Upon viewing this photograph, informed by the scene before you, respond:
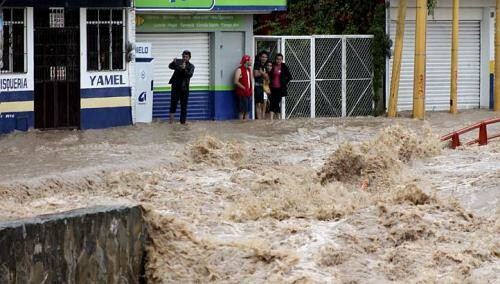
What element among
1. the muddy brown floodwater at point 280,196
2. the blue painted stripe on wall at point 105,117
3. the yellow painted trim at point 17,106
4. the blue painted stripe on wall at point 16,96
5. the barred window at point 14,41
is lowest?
the muddy brown floodwater at point 280,196

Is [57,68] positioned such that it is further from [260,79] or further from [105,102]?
[260,79]

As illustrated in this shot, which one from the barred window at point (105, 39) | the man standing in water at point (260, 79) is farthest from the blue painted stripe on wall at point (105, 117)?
the man standing in water at point (260, 79)

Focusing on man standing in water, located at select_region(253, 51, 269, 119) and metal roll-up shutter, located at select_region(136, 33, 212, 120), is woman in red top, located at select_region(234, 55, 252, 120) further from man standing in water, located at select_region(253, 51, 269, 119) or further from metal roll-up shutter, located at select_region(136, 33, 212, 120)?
metal roll-up shutter, located at select_region(136, 33, 212, 120)

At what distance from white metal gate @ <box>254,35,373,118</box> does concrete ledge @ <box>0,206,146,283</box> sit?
1547 cm

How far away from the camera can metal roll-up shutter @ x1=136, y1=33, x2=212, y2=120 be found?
24.7 metres

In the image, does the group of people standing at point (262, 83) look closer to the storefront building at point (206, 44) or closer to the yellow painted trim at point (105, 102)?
the storefront building at point (206, 44)

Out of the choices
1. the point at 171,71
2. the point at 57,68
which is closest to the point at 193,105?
the point at 171,71

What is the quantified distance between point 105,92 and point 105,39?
1.00 metres

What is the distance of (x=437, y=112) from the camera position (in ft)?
93.6

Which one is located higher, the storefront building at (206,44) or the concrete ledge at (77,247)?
the storefront building at (206,44)

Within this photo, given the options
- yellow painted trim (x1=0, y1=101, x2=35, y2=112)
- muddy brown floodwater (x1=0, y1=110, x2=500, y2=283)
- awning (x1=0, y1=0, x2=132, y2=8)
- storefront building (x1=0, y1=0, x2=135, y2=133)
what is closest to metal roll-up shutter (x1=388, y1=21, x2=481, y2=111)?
muddy brown floodwater (x1=0, y1=110, x2=500, y2=283)

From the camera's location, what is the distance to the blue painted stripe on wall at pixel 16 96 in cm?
2066

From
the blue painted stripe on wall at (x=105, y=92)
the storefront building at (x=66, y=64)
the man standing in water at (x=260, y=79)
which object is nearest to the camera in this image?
the storefront building at (x=66, y=64)

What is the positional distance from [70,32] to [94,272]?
1199 centimetres
